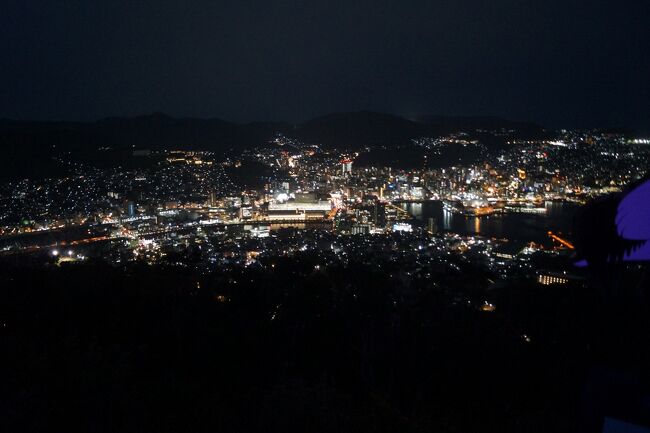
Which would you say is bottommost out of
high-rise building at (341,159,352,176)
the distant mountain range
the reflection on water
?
the reflection on water

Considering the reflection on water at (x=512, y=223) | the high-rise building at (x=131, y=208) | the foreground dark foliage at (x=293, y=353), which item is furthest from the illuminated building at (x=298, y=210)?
the foreground dark foliage at (x=293, y=353)

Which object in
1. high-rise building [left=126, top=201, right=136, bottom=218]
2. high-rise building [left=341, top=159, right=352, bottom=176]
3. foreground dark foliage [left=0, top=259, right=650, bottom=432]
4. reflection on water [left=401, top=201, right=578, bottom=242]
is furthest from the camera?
high-rise building [left=341, top=159, right=352, bottom=176]

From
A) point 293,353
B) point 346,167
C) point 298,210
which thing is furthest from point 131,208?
point 293,353

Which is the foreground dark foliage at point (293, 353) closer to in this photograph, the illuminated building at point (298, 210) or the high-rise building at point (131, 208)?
the high-rise building at point (131, 208)

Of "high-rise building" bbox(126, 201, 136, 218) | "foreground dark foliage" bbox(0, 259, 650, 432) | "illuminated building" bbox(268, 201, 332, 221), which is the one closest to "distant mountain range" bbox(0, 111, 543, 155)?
"high-rise building" bbox(126, 201, 136, 218)

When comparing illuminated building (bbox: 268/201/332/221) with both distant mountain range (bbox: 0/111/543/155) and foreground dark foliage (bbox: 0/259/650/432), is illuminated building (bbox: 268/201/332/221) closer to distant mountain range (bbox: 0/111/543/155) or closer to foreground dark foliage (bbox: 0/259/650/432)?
distant mountain range (bbox: 0/111/543/155)
